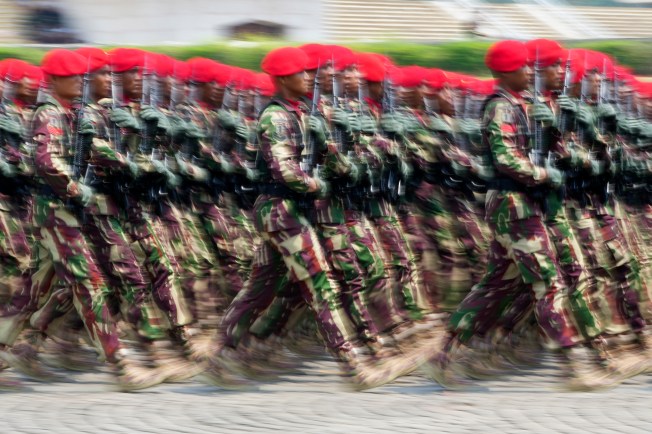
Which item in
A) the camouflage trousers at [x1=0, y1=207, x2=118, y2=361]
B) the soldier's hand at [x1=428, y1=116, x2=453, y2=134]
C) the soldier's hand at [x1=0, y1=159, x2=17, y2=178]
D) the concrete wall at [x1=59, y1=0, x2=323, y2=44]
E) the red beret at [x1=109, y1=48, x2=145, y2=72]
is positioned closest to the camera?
the camouflage trousers at [x1=0, y1=207, x2=118, y2=361]

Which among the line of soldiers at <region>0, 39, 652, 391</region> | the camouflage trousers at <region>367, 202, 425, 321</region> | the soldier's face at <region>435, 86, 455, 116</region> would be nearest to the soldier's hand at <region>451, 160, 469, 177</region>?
the line of soldiers at <region>0, 39, 652, 391</region>

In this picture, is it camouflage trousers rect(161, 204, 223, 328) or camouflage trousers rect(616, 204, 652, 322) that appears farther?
camouflage trousers rect(161, 204, 223, 328)

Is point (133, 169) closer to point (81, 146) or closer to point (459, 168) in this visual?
point (81, 146)

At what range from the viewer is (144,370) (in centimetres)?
786

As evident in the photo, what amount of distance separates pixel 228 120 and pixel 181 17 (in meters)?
15.2

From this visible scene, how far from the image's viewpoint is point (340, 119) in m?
7.75

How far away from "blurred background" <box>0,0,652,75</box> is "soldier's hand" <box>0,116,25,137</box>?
12.0m

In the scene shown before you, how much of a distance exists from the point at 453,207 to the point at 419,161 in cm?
45

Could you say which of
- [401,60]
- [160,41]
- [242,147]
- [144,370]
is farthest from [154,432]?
[160,41]

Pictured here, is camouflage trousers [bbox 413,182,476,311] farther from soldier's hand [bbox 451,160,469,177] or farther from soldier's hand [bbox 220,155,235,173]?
soldier's hand [bbox 220,155,235,173]

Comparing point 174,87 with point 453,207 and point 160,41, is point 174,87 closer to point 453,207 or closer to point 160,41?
point 453,207

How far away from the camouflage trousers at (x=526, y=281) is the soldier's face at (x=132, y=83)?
2491 mm

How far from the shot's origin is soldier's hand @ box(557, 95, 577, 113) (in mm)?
7293

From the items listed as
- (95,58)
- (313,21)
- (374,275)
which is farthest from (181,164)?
(313,21)
